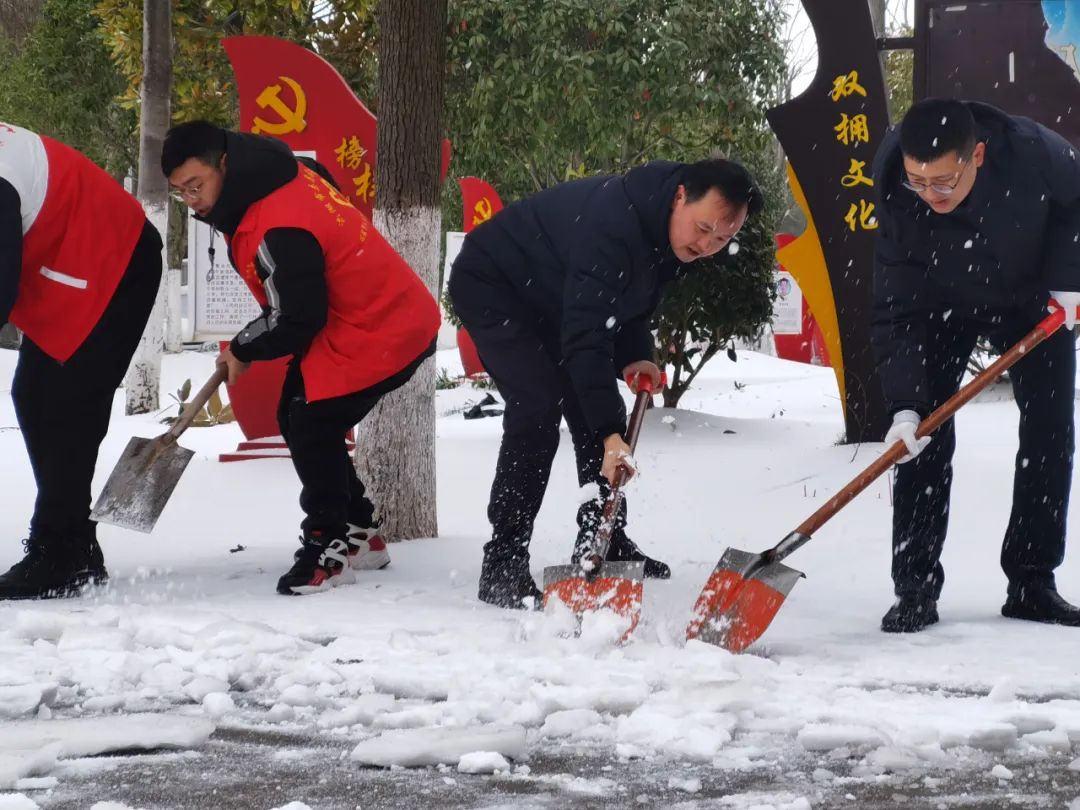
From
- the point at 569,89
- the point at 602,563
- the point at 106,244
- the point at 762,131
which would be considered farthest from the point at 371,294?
the point at 762,131

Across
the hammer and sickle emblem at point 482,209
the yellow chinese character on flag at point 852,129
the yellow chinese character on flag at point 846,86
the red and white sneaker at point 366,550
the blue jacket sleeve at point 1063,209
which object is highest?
the yellow chinese character on flag at point 846,86

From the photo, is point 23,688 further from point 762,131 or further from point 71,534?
point 762,131

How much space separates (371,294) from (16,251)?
3.33 ft

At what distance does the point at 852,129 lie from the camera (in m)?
7.37

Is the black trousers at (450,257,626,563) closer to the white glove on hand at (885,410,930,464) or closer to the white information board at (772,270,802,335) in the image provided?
the white glove on hand at (885,410,930,464)

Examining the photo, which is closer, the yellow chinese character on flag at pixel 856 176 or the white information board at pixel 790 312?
the yellow chinese character on flag at pixel 856 176

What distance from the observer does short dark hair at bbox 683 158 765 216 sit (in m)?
3.66

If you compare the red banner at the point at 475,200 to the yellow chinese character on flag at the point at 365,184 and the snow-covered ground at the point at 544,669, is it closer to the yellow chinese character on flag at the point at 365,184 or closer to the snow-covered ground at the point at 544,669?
the yellow chinese character on flag at the point at 365,184

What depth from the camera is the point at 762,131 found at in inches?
701

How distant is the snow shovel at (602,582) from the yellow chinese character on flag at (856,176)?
13.2ft

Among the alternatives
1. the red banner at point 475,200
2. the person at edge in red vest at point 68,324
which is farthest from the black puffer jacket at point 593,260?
the red banner at point 475,200

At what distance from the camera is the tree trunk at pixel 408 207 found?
524 centimetres

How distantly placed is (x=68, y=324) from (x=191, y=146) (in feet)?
2.12

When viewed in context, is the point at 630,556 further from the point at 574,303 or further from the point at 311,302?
the point at 311,302
